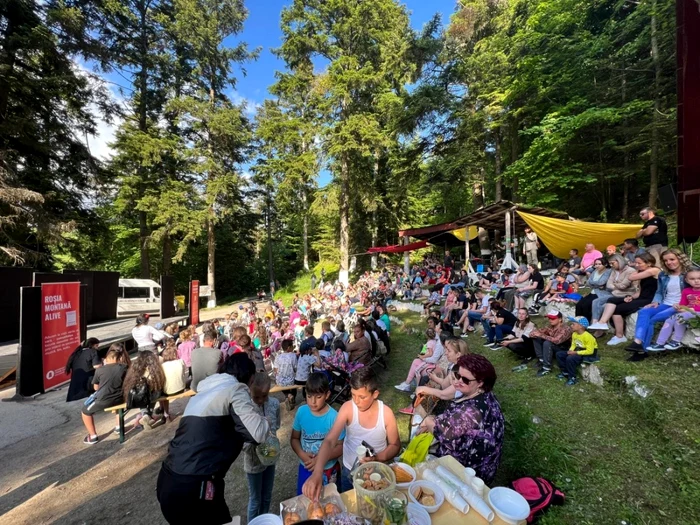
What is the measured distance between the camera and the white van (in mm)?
18672

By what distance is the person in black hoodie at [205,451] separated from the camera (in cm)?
177

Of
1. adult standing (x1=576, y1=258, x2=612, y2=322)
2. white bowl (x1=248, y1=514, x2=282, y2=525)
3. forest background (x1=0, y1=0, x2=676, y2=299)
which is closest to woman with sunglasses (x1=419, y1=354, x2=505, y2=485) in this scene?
white bowl (x1=248, y1=514, x2=282, y2=525)

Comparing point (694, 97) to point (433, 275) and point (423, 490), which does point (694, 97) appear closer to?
point (423, 490)

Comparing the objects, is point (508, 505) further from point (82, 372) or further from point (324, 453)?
point (82, 372)

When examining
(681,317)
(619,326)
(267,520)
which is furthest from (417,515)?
(619,326)

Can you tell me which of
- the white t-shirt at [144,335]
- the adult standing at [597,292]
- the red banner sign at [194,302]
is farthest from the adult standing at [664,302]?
the red banner sign at [194,302]

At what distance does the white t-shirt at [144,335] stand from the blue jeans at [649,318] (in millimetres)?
9343

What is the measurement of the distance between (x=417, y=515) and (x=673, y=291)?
5111 millimetres

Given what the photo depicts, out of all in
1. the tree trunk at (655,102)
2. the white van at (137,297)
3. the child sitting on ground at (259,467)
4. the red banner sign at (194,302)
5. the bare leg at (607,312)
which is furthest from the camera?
the white van at (137,297)

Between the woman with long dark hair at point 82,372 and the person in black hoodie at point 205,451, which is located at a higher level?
the person in black hoodie at point 205,451

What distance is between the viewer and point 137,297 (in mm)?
19688

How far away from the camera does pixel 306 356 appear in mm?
5535

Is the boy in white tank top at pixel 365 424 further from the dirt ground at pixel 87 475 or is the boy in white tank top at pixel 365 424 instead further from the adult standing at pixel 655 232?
the adult standing at pixel 655 232

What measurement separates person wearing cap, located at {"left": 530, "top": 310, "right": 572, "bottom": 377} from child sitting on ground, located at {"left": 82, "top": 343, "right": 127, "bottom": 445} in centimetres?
634
